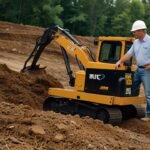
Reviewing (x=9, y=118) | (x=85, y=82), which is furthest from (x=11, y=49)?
(x=9, y=118)

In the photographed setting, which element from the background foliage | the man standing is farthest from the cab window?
the background foliage

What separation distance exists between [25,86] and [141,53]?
3650 mm

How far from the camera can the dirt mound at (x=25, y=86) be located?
12336 millimetres

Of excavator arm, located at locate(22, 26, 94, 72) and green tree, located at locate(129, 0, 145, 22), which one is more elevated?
green tree, located at locate(129, 0, 145, 22)

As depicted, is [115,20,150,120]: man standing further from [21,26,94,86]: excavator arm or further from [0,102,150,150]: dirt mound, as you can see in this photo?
[0,102,150,150]: dirt mound

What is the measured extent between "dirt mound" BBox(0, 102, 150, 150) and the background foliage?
46.1 meters

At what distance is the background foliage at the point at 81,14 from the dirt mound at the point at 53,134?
1814 inches

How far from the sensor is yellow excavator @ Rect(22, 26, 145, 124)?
11.0m

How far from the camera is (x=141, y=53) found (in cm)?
1048

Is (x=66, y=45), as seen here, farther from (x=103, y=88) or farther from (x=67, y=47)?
(x=103, y=88)

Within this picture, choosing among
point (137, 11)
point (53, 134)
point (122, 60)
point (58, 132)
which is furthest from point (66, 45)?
point (137, 11)

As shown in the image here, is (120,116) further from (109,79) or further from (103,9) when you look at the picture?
(103,9)

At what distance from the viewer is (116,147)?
713 centimetres

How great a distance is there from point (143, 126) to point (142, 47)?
1.73 m
